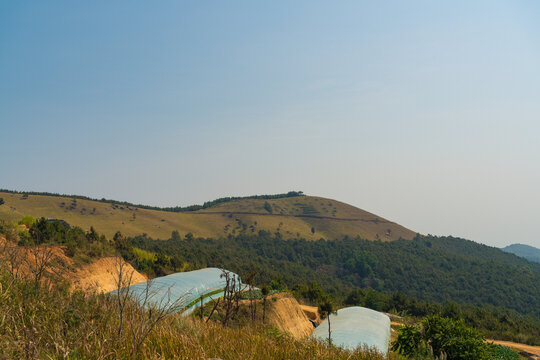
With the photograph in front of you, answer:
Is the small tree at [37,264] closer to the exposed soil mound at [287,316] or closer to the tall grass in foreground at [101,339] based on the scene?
the tall grass in foreground at [101,339]

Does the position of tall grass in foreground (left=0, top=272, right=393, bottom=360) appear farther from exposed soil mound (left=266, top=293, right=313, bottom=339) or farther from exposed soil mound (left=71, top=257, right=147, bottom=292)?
exposed soil mound (left=71, top=257, right=147, bottom=292)

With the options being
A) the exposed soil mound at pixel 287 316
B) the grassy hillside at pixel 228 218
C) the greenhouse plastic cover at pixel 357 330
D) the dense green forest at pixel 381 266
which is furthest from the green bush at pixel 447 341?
the grassy hillside at pixel 228 218

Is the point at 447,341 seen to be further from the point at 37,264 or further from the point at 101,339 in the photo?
the point at 37,264

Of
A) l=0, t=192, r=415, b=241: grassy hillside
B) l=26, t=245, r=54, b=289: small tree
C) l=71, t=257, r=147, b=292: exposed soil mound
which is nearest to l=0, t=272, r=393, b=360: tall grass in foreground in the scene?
l=26, t=245, r=54, b=289: small tree

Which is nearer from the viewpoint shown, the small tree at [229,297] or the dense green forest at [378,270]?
the small tree at [229,297]

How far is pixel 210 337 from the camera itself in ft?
20.2

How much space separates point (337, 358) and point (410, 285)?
95876mm

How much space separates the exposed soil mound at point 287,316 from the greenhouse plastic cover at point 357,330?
1.82 meters

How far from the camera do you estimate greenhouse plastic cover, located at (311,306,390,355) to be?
1705cm

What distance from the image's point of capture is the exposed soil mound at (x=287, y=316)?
21028 mm

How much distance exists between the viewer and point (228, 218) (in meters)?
146

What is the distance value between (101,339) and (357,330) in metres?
17.0

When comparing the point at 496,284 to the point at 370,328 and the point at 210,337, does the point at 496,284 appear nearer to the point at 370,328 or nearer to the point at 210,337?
the point at 370,328

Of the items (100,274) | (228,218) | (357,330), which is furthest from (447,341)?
(228,218)
